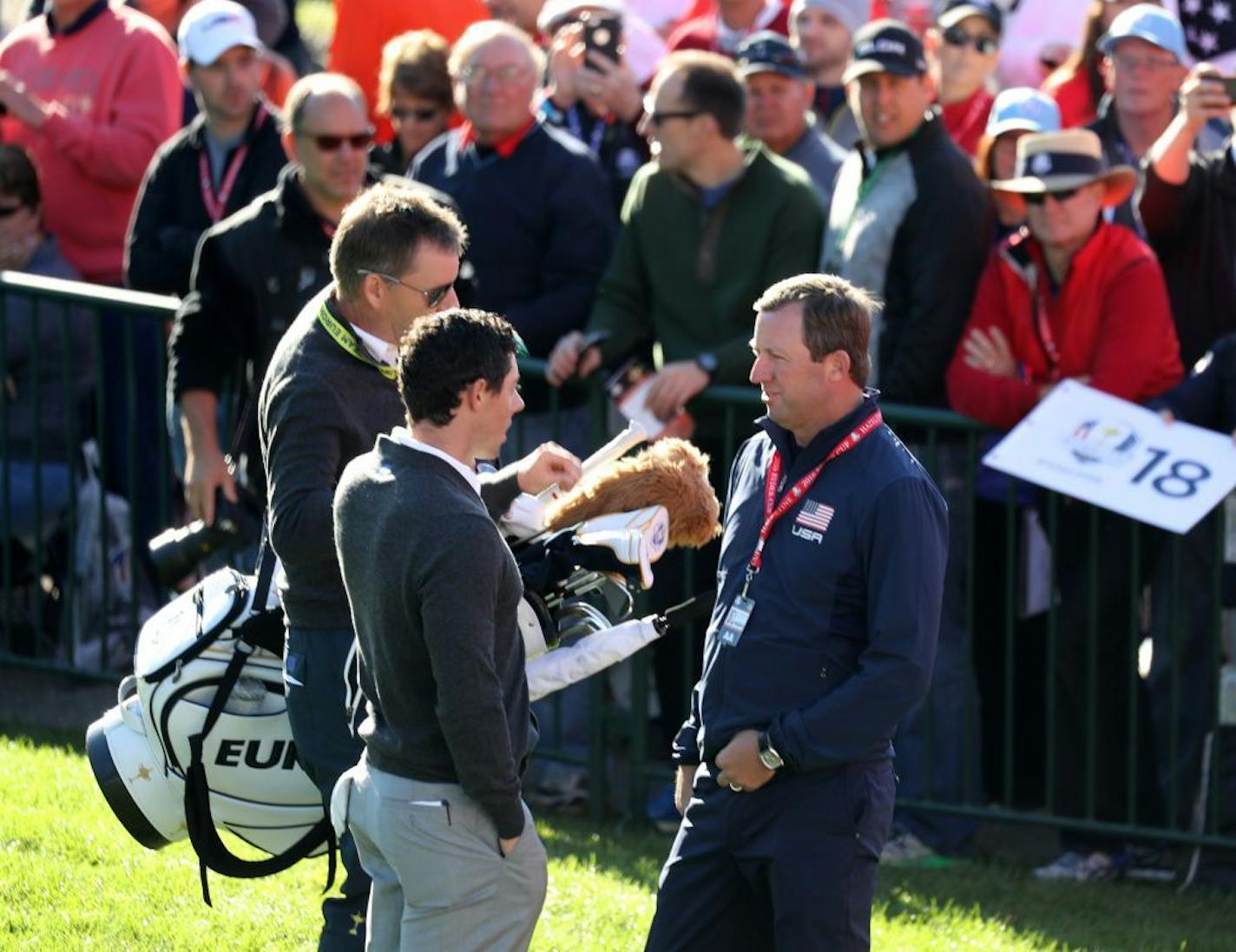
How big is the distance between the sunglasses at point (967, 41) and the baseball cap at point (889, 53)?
1.36m

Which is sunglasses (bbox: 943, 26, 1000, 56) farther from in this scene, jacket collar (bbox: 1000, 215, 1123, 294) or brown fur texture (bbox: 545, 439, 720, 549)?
brown fur texture (bbox: 545, 439, 720, 549)

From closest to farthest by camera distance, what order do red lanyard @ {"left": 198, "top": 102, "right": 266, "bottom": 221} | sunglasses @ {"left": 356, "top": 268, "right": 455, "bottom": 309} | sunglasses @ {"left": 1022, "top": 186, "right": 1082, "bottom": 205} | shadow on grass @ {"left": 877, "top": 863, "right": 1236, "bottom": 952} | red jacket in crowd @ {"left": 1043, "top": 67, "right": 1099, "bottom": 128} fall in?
sunglasses @ {"left": 356, "top": 268, "right": 455, "bottom": 309}, shadow on grass @ {"left": 877, "top": 863, "right": 1236, "bottom": 952}, sunglasses @ {"left": 1022, "top": 186, "right": 1082, "bottom": 205}, red lanyard @ {"left": 198, "top": 102, "right": 266, "bottom": 221}, red jacket in crowd @ {"left": 1043, "top": 67, "right": 1099, "bottom": 128}

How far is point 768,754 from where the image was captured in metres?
4.51

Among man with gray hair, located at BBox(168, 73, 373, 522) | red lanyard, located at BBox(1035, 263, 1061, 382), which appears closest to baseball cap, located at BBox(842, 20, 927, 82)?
red lanyard, located at BBox(1035, 263, 1061, 382)

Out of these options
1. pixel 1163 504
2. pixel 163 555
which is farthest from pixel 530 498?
pixel 1163 504

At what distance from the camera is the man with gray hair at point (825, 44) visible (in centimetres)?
928

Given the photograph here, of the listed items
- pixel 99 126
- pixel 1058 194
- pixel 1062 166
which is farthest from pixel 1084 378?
pixel 99 126

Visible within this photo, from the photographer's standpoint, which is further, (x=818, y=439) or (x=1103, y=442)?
(x=1103, y=442)

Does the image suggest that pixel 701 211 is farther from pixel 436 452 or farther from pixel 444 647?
pixel 444 647

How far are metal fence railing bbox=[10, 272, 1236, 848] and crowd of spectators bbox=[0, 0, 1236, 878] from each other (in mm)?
26

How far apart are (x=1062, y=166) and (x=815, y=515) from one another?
2.97 metres

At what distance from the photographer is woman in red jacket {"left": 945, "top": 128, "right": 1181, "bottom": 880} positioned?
22.8ft

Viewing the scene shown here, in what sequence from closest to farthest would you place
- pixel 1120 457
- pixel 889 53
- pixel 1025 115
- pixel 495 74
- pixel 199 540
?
pixel 199 540
pixel 1120 457
pixel 889 53
pixel 1025 115
pixel 495 74


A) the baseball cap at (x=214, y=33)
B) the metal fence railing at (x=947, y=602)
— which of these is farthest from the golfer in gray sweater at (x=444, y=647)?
the baseball cap at (x=214, y=33)
